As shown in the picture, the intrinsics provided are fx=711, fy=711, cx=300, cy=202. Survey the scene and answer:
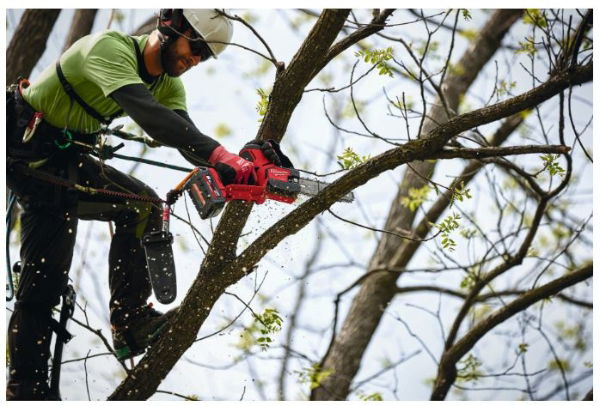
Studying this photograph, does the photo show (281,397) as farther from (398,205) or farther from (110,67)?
(110,67)

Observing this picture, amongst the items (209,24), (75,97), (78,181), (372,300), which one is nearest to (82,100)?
(75,97)

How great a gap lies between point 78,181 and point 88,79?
525 mm

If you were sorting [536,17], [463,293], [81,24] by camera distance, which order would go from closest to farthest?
[536,17] < [81,24] < [463,293]

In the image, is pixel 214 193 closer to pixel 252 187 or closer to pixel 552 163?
pixel 252 187

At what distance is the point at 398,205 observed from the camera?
6.39 meters

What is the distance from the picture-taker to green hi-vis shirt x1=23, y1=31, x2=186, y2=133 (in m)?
3.27

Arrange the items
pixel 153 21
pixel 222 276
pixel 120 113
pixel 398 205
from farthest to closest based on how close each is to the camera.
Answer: pixel 398 205, pixel 153 21, pixel 120 113, pixel 222 276

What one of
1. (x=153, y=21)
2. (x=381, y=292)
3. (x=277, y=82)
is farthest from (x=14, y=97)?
(x=381, y=292)

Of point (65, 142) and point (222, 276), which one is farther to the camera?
point (65, 142)

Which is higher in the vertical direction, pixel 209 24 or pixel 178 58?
pixel 209 24

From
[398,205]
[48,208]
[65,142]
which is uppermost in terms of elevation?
[398,205]

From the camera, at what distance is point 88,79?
3467 millimetres

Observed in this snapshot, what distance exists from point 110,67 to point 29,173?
0.70m

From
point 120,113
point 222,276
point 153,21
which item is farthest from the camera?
point 153,21
